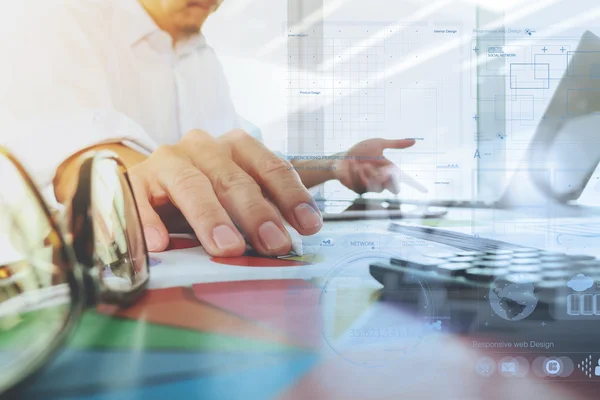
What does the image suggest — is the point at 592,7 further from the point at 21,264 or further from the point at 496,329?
the point at 21,264

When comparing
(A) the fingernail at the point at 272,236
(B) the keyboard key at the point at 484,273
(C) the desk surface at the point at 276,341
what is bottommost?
(C) the desk surface at the point at 276,341

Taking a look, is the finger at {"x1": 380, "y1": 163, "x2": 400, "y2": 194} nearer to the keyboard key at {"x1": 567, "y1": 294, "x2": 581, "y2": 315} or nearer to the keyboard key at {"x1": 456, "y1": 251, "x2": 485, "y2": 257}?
the keyboard key at {"x1": 456, "y1": 251, "x2": 485, "y2": 257}

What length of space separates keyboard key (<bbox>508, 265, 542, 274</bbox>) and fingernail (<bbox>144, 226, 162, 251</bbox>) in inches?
24.8

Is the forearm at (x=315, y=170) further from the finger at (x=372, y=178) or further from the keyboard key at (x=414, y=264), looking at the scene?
the keyboard key at (x=414, y=264)

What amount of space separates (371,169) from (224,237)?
0.28 metres

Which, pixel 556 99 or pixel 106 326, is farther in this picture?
pixel 556 99

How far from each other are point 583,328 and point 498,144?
0.38 metres

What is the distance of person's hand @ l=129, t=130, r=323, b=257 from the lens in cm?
88

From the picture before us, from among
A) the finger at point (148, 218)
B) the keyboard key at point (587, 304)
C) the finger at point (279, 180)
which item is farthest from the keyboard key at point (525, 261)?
Answer: the finger at point (148, 218)

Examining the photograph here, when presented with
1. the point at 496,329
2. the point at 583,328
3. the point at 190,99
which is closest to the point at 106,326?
the point at 190,99

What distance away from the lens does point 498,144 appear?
0.94 m

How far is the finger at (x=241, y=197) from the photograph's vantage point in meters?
0.88

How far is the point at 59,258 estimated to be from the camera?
2.75 feet

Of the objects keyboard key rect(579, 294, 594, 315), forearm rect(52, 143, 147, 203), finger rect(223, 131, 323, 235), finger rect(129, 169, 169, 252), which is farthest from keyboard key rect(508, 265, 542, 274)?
forearm rect(52, 143, 147, 203)
